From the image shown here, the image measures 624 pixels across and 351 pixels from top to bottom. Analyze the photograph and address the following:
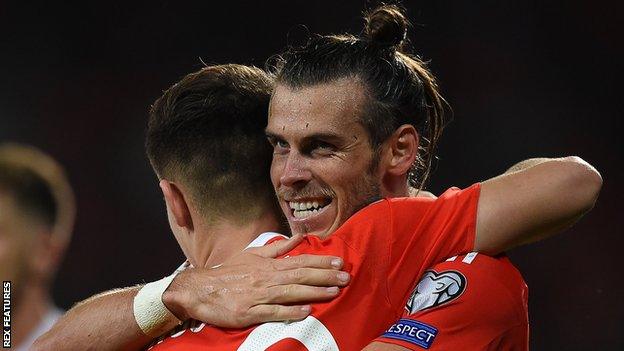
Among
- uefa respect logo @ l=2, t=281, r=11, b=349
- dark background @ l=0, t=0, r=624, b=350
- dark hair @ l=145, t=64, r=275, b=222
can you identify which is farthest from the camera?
dark background @ l=0, t=0, r=624, b=350

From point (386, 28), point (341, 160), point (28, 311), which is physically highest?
point (386, 28)

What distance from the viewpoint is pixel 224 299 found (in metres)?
2.07

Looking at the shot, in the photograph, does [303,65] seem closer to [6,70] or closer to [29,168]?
[29,168]

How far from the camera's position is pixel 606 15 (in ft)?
18.9

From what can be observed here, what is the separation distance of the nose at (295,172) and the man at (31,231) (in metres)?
1.99

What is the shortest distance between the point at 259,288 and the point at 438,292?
37cm

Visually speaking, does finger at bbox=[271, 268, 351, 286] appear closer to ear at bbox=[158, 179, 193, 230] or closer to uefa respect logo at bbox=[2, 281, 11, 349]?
ear at bbox=[158, 179, 193, 230]

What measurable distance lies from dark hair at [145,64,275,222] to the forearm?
0.30 meters

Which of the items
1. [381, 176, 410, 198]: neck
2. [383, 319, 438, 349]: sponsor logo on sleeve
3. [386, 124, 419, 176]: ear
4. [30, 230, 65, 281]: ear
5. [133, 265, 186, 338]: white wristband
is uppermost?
[386, 124, 419, 176]: ear

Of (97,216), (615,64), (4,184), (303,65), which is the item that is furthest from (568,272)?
(303,65)

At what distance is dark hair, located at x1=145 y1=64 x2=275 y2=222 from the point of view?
230cm

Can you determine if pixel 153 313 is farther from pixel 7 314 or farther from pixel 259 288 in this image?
pixel 7 314

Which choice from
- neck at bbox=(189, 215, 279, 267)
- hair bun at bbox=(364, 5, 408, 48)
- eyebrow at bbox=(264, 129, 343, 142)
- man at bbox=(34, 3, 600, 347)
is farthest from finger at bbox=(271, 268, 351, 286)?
hair bun at bbox=(364, 5, 408, 48)

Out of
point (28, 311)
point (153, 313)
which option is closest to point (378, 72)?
point (153, 313)
